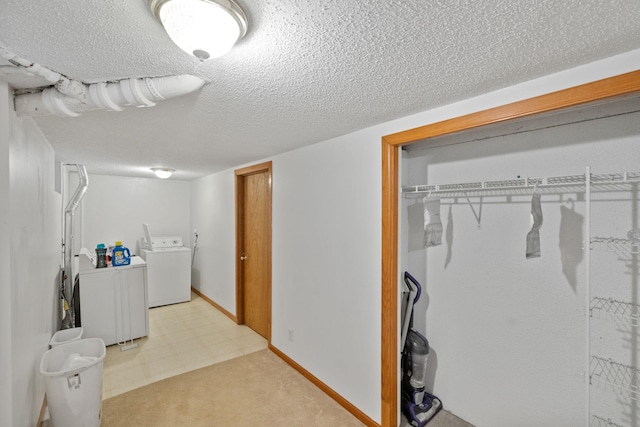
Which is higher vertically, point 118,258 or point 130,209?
point 130,209

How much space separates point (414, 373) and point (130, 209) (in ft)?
16.8

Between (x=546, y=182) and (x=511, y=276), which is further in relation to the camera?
(x=511, y=276)

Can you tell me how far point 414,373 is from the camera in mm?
2076

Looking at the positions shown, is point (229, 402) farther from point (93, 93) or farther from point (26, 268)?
point (93, 93)

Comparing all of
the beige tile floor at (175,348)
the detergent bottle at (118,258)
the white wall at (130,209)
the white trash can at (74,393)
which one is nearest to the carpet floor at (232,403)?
the beige tile floor at (175,348)

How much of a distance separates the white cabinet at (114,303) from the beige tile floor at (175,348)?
170 mm

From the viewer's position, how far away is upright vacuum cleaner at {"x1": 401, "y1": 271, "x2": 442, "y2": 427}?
6.63ft

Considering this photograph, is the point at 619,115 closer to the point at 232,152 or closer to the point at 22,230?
the point at 232,152

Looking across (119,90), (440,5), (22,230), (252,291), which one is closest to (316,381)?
(252,291)

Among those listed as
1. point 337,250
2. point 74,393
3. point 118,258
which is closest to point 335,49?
point 337,250

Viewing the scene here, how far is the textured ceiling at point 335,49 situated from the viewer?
0.83m

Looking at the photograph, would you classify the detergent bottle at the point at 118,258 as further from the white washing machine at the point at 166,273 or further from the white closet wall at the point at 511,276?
the white closet wall at the point at 511,276

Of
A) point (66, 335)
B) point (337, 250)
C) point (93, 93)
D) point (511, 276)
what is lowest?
point (66, 335)

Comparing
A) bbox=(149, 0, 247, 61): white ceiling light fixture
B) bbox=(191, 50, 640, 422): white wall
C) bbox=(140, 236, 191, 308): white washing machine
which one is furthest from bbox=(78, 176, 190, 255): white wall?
bbox=(149, 0, 247, 61): white ceiling light fixture
